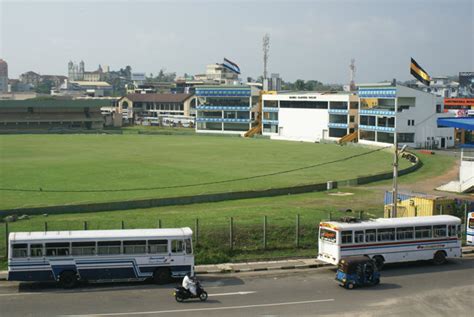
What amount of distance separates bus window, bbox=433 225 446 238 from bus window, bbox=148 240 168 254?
12348mm

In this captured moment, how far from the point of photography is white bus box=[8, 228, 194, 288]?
24.5 m

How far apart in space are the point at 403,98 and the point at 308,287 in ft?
270

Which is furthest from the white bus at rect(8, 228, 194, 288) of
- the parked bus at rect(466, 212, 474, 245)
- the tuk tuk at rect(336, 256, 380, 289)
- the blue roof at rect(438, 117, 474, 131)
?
the blue roof at rect(438, 117, 474, 131)

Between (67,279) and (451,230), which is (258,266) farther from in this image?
(451,230)

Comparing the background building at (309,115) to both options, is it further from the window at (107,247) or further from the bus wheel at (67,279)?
the bus wheel at (67,279)

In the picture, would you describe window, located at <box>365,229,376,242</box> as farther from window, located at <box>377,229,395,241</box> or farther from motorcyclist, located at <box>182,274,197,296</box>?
motorcyclist, located at <box>182,274,197,296</box>

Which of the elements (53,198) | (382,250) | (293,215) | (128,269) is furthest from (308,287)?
(53,198)

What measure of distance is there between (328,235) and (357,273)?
11.0ft

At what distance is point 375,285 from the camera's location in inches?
998

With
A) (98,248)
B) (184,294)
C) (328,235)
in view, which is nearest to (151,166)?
(328,235)

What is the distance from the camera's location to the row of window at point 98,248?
967 inches

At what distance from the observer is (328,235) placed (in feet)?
91.4

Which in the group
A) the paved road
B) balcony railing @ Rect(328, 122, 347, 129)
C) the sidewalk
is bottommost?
the sidewalk

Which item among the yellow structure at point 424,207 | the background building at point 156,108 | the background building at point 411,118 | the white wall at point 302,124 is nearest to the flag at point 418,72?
the background building at point 411,118
